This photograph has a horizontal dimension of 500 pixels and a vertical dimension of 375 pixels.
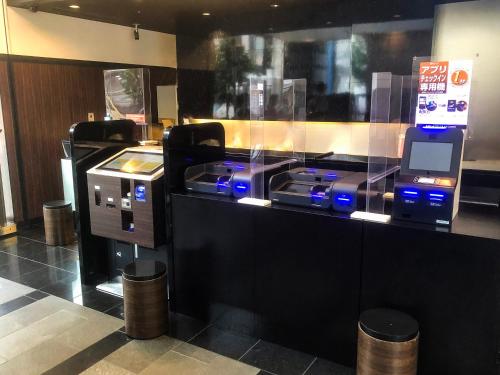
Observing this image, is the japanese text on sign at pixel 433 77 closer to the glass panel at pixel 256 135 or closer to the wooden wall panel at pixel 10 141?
the glass panel at pixel 256 135

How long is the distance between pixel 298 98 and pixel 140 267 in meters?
1.80

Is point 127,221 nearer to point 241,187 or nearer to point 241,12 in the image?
point 241,187

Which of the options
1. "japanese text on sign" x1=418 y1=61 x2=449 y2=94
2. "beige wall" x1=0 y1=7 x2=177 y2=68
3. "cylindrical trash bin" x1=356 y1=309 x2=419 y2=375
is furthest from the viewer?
"beige wall" x1=0 y1=7 x2=177 y2=68

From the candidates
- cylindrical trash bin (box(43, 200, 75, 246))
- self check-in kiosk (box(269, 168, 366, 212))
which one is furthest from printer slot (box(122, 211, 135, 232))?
cylindrical trash bin (box(43, 200, 75, 246))

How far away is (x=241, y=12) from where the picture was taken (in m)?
5.61

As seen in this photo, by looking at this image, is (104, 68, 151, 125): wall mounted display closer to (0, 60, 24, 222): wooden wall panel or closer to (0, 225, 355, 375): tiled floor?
(0, 60, 24, 222): wooden wall panel

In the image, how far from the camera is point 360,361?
2.18 meters

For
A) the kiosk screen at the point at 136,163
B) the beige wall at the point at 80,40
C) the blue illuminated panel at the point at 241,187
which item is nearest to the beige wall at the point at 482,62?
the blue illuminated panel at the point at 241,187

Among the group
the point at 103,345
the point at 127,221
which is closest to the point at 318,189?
the point at 127,221

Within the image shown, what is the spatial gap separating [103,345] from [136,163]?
139 cm

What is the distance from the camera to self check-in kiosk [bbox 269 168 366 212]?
8.16 feet

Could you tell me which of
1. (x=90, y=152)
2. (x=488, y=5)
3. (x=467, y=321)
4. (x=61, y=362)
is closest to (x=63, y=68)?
(x=90, y=152)

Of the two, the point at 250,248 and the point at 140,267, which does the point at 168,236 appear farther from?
the point at 250,248

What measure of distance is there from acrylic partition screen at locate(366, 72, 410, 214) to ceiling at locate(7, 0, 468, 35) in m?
2.67
